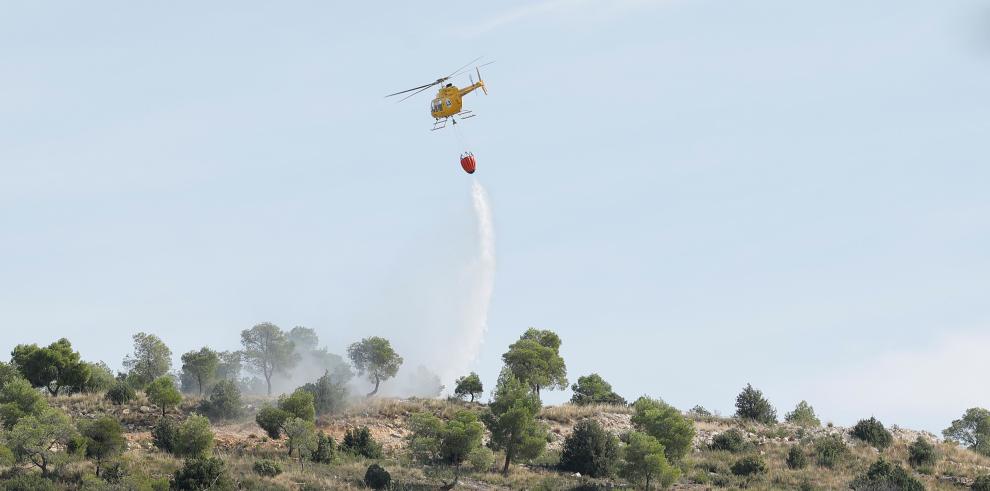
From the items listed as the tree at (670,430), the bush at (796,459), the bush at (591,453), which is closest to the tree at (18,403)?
the bush at (591,453)

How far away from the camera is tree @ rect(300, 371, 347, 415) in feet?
304

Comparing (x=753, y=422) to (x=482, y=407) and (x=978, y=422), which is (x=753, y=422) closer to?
(x=482, y=407)

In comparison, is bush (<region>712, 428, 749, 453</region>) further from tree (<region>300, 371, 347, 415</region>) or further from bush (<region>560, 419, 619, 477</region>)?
tree (<region>300, 371, 347, 415</region>)

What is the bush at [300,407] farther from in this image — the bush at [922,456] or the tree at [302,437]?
the bush at [922,456]

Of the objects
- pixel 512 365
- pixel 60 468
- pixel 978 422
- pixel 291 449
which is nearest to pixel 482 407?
pixel 512 365

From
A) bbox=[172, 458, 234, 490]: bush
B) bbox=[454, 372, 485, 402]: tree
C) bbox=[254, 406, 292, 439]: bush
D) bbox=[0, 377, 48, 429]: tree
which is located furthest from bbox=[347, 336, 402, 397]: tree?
bbox=[172, 458, 234, 490]: bush

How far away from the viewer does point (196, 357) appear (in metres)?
116

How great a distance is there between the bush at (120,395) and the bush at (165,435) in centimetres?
963

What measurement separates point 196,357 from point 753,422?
5159cm

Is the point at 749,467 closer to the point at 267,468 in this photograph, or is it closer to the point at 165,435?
the point at 267,468

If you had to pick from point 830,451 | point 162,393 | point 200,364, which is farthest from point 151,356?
point 830,451

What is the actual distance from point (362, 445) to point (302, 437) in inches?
261

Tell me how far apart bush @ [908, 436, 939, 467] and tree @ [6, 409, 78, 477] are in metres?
56.3

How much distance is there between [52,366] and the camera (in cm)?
9488
